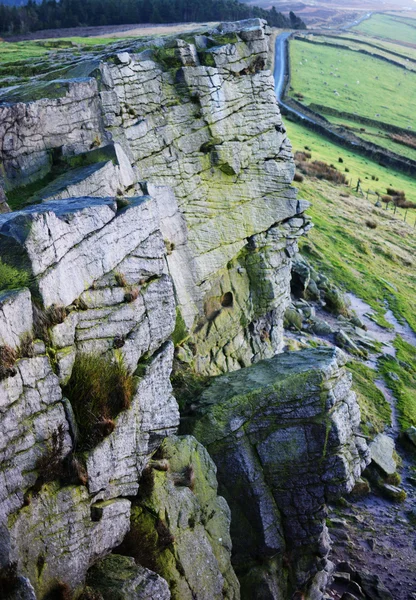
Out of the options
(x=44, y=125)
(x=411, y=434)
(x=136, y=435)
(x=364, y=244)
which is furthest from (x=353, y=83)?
(x=136, y=435)

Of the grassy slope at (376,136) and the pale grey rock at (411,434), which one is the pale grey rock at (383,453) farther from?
the grassy slope at (376,136)

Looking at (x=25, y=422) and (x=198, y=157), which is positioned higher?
(x=198, y=157)

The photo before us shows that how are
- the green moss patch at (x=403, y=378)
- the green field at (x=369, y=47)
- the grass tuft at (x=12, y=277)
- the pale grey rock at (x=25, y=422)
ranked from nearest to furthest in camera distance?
the pale grey rock at (x=25, y=422) → the grass tuft at (x=12, y=277) → the green moss patch at (x=403, y=378) → the green field at (x=369, y=47)

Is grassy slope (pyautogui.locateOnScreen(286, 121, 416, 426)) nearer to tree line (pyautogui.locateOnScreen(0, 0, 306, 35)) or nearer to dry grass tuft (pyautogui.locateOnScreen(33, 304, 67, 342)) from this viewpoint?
dry grass tuft (pyautogui.locateOnScreen(33, 304, 67, 342))

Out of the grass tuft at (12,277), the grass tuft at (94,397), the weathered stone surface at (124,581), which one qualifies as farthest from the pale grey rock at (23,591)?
the grass tuft at (12,277)

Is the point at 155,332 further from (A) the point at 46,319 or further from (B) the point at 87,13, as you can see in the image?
(B) the point at 87,13

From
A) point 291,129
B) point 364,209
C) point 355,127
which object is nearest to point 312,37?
point 355,127

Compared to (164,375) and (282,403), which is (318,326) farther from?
(164,375)
